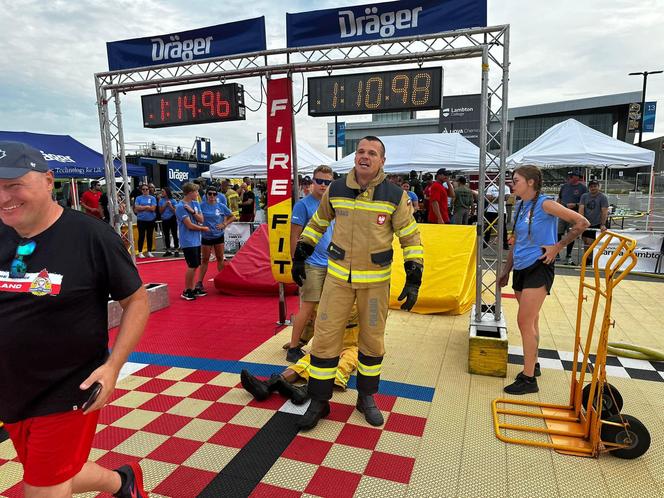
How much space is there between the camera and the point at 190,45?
18.3ft

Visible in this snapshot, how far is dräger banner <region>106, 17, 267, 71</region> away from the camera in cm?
527

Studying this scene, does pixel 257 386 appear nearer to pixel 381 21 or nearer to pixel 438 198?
pixel 381 21

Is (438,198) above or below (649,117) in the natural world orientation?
below

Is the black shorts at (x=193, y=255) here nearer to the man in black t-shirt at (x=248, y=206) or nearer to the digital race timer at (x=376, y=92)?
the digital race timer at (x=376, y=92)

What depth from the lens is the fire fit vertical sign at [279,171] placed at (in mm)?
5121

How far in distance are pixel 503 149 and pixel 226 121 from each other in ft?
11.3

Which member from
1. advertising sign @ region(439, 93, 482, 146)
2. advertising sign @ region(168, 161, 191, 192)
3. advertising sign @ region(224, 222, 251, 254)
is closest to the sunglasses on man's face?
advertising sign @ region(224, 222, 251, 254)

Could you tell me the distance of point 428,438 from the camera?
313 cm

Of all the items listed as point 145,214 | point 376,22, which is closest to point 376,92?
point 376,22

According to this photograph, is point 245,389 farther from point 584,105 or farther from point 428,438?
point 584,105

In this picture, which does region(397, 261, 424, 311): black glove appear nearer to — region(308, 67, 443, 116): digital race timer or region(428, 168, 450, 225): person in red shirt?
region(308, 67, 443, 116): digital race timer

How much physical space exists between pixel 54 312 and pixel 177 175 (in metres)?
34.2

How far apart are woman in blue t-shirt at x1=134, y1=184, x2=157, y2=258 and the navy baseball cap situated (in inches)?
398

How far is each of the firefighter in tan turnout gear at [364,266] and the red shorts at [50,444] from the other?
1.77 m
